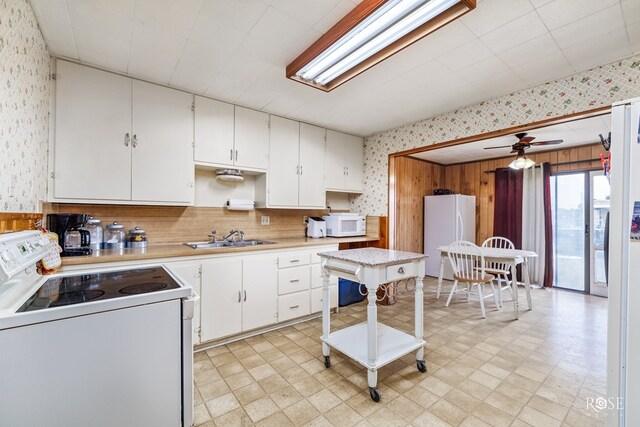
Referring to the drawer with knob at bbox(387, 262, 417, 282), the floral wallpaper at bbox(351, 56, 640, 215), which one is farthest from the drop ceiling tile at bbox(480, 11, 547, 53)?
the drawer with knob at bbox(387, 262, 417, 282)

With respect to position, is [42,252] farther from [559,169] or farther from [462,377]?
[559,169]

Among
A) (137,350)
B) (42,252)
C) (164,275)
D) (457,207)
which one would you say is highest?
(457,207)

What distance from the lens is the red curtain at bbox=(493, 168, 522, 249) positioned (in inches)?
191

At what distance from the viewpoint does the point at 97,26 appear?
178 cm

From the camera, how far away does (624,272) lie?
115cm

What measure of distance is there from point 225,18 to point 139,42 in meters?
0.72

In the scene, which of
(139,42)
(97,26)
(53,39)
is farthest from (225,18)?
(53,39)

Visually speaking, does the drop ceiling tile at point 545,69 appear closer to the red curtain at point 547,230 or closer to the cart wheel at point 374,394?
the cart wheel at point 374,394

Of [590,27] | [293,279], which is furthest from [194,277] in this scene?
[590,27]

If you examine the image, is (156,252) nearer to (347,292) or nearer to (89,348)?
(89,348)

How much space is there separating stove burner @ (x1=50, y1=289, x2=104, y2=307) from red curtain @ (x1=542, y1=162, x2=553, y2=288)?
575 cm

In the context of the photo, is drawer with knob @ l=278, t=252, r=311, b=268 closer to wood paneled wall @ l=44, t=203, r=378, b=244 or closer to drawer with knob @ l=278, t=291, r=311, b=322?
drawer with knob @ l=278, t=291, r=311, b=322

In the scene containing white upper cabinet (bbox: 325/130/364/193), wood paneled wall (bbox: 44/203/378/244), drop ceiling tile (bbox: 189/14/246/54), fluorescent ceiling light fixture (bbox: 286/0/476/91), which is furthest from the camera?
white upper cabinet (bbox: 325/130/364/193)

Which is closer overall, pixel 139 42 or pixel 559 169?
pixel 139 42
